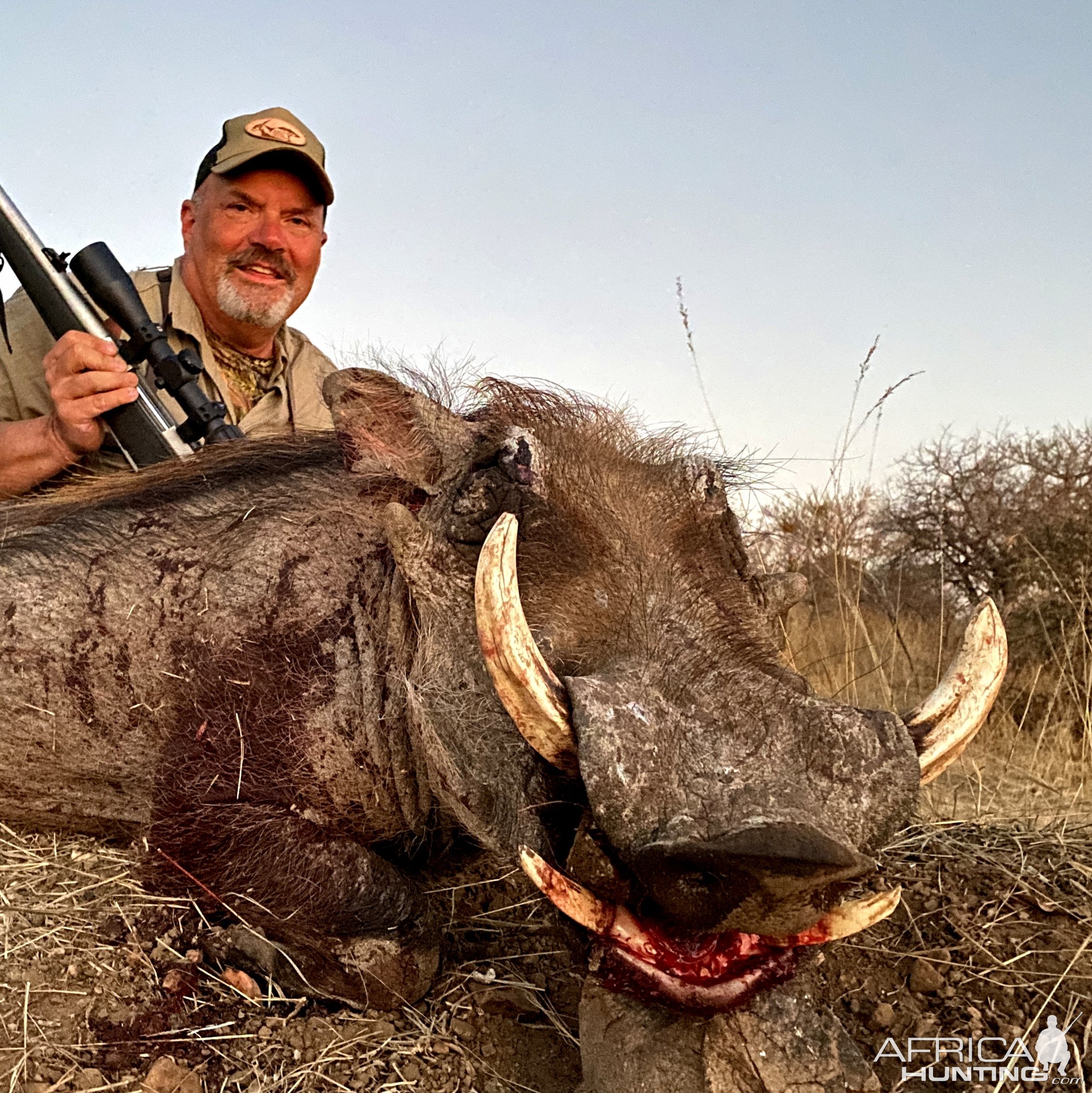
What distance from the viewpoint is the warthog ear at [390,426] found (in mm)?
2514

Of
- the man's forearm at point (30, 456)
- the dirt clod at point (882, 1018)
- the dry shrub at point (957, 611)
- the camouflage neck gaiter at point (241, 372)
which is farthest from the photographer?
the dry shrub at point (957, 611)

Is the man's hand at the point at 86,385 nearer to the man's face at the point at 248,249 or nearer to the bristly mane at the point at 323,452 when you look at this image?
the bristly mane at the point at 323,452

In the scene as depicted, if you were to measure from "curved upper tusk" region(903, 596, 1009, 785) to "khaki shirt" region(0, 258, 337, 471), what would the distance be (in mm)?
2585

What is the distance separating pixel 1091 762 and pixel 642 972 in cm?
416

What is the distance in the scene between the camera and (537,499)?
220cm

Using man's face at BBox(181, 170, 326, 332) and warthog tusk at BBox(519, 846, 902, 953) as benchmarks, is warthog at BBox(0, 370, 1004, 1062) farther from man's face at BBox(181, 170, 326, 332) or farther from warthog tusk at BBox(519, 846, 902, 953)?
man's face at BBox(181, 170, 326, 332)

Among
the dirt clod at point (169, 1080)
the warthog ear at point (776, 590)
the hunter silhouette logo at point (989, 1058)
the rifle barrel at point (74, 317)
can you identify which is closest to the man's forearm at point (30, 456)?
the rifle barrel at point (74, 317)

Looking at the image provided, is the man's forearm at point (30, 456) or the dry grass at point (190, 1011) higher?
the man's forearm at point (30, 456)

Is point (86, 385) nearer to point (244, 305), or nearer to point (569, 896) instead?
point (244, 305)

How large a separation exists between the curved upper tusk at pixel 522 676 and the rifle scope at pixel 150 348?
1.75 m

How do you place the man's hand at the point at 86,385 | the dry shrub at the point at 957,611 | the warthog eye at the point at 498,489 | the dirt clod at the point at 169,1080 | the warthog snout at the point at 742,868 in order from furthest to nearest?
the dry shrub at the point at 957,611 → the man's hand at the point at 86,385 → the warthog eye at the point at 498,489 → the dirt clod at the point at 169,1080 → the warthog snout at the point at 742,868

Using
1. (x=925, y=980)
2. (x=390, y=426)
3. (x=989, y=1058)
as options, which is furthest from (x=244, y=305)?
(x=989, y=1058)

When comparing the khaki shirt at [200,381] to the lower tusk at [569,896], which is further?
the khaki shirt at [200,381]

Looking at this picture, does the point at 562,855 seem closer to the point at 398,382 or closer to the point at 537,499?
the point at 537,499
